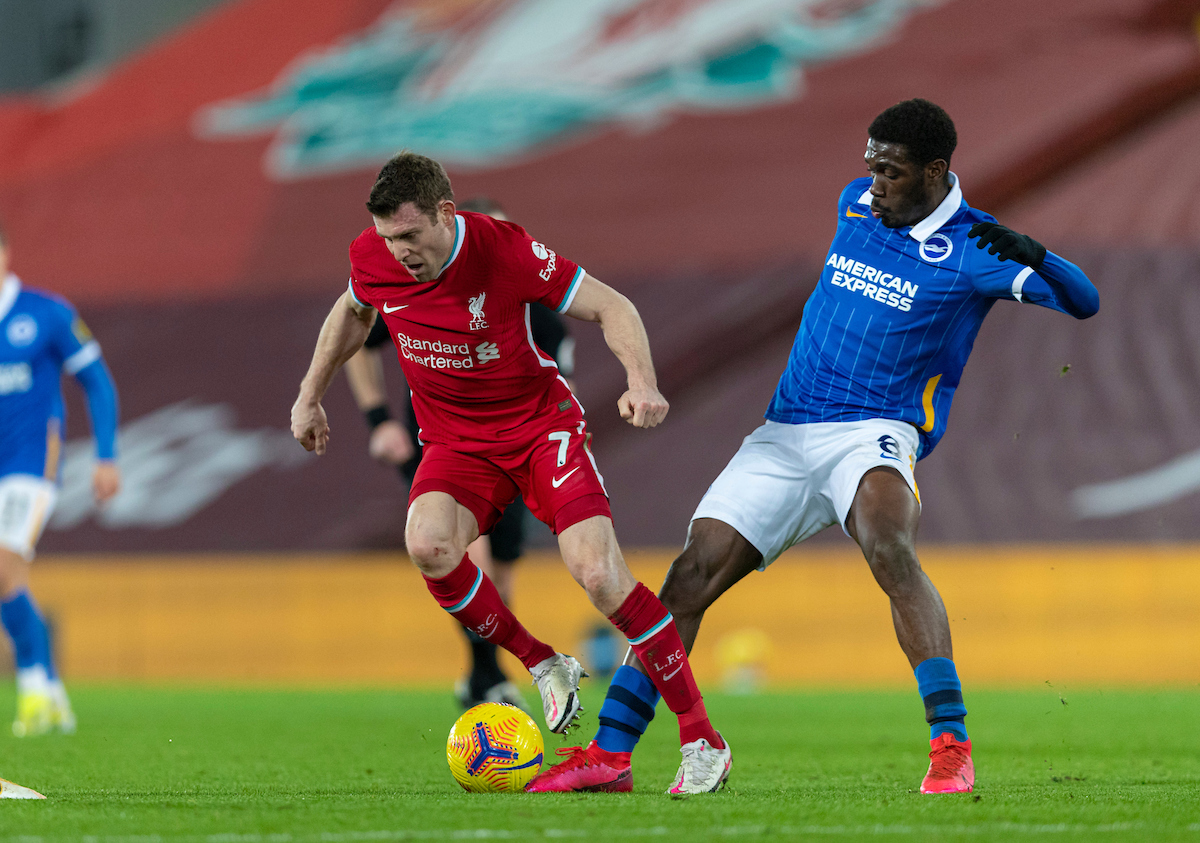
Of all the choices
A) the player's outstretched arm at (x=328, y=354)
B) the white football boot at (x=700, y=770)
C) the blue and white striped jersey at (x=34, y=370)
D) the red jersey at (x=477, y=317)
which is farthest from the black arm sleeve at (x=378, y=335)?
the white football boot at (x=700, y=770)

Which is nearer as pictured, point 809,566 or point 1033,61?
point 809,566

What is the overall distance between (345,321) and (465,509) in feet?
2.36

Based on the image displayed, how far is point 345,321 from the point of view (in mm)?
4938

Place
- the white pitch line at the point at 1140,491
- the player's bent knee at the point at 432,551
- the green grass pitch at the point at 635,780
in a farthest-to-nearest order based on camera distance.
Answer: the white pitch line at the point at 1140,491
the player's bent knee at the point at 432,551
the green grass pitch at the point at 635,780

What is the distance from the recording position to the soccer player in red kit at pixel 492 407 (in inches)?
180

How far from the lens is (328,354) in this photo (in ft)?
16.2

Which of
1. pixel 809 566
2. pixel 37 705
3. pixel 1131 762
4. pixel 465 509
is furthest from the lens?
pixel 809 566

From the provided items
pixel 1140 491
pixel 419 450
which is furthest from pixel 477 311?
pixel 1140 491

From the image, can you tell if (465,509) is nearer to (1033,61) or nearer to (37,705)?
(37,705)

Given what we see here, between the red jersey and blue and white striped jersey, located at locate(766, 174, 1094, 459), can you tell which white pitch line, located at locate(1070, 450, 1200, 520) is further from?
the red jersey

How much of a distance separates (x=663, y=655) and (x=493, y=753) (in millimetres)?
581

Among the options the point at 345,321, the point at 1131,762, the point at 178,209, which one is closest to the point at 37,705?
the point at 345,321

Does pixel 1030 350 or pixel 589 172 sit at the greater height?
pixel 589 172

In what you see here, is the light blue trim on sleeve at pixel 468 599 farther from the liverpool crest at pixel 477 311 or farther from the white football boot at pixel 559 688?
the liverpool crest at pixel 477 311
